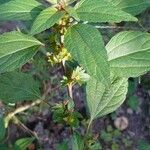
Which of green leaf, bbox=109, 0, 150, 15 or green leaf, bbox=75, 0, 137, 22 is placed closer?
green leaf, bbox=75, 0, 137, 22

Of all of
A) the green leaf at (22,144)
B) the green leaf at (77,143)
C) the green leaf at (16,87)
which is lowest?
the green leaf at (22,144)

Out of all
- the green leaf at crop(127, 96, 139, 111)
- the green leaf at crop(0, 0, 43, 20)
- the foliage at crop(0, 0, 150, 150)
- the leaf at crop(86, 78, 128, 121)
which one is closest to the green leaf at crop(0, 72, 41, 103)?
the foliage at crop(0, 0, 150, 150)

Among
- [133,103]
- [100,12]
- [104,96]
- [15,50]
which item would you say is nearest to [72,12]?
[100,12]

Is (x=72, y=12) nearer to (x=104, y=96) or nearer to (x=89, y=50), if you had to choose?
(x=89, y=50)

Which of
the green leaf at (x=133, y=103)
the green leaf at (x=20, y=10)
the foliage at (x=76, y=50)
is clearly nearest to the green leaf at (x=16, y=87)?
the foliage at (x=76, y=50)

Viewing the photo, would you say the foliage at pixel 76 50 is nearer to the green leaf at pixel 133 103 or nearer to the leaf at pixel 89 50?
the leaf at pixel 89 50

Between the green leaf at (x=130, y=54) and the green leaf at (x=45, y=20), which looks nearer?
the green leaf at (x=45, y=20)

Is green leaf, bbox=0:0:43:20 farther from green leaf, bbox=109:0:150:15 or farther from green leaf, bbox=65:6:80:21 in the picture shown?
green leaf, bbox=109:0:150:15
